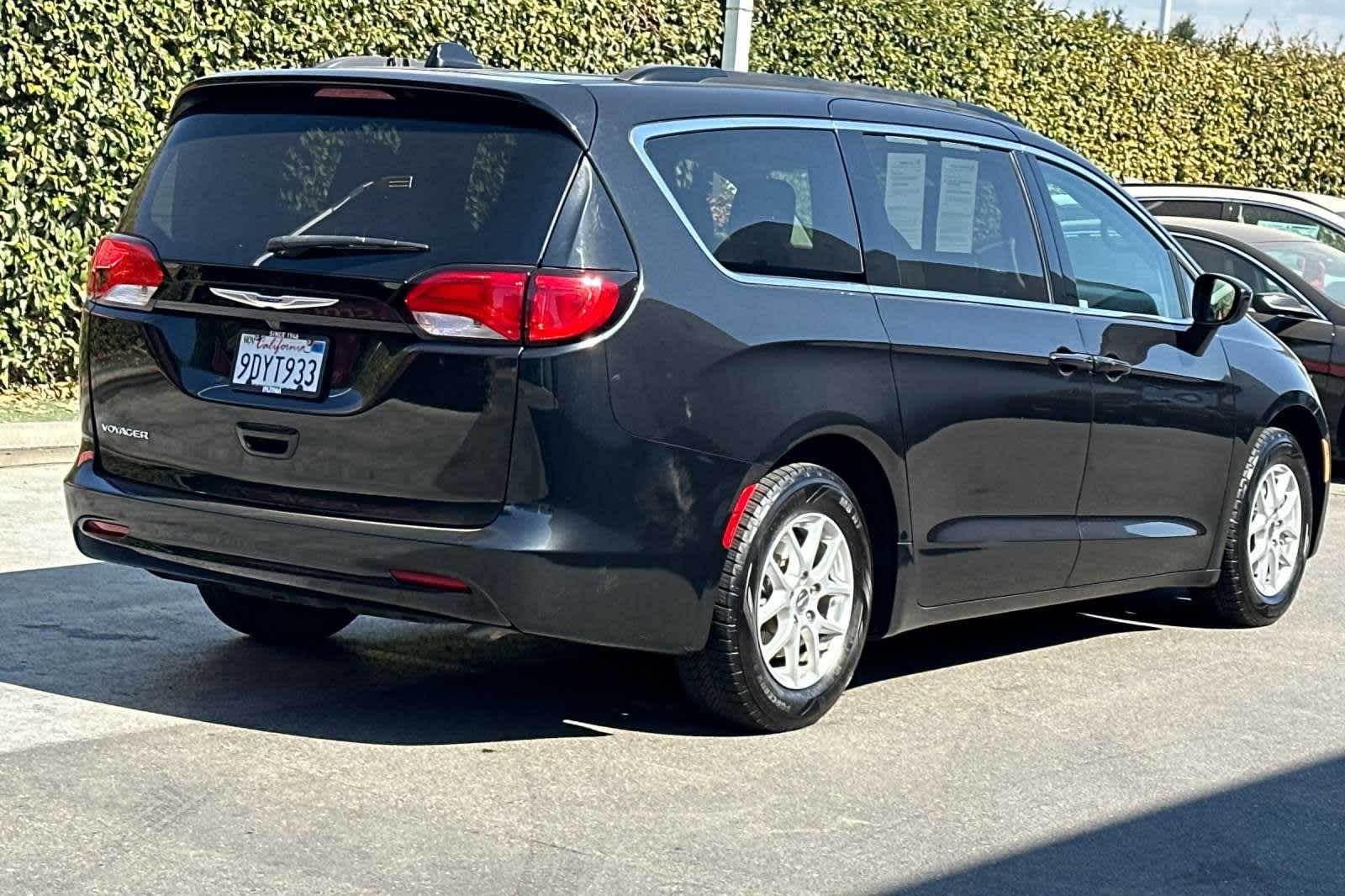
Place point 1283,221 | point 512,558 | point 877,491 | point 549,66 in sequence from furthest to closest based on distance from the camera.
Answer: point 549,66
point 1283,221
point 877,491
point 512,558

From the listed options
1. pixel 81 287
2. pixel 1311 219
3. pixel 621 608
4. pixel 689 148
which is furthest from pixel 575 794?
pixel 1311 219

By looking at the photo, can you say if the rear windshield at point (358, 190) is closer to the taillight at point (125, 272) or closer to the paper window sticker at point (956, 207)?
the taillight at point (125, 272)

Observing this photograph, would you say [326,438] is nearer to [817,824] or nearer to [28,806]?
[28,806]

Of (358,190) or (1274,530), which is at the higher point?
(358,190)

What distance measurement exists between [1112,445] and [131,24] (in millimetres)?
6766

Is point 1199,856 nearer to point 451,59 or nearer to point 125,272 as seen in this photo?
point 451,59

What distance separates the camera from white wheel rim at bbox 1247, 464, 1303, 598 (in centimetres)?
791

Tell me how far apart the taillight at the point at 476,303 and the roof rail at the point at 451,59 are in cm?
98

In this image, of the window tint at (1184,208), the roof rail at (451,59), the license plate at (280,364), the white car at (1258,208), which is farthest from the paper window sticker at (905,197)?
the window tint at (1184,208)

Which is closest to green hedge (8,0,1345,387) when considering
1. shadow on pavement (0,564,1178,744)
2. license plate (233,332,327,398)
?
shadow on pavement (0,564,1178,744)

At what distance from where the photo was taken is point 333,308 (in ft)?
17.5

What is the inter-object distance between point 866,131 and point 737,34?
6618 mm

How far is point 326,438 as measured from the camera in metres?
5.32

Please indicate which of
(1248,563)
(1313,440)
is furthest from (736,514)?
(1313,440)
